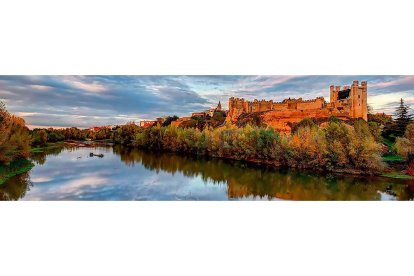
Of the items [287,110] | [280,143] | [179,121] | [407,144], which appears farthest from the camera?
[280,143]

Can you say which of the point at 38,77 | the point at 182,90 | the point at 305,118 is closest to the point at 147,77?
the point at 182,90

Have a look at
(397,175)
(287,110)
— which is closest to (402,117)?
(397,175)

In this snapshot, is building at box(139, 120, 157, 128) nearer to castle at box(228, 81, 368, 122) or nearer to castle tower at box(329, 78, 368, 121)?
castle at box(228, 81, 368, 122)

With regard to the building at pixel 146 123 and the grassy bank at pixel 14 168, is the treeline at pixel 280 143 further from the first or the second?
the grassy bank at pixel 14 168

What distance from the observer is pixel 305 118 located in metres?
6.31

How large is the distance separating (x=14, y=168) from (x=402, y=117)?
7446 mm

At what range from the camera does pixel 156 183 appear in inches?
242

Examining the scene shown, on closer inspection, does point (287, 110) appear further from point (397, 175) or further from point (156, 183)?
point (156, 183)

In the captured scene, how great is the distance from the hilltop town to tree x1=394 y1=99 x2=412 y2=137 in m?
0.54

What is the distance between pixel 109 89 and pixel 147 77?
818mm

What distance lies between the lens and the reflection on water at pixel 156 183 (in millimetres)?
5660

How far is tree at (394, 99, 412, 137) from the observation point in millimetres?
5812

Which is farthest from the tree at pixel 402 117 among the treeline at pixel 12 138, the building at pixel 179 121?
the treeline at pixel 12 138

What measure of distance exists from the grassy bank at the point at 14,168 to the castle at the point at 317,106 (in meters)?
4.11
